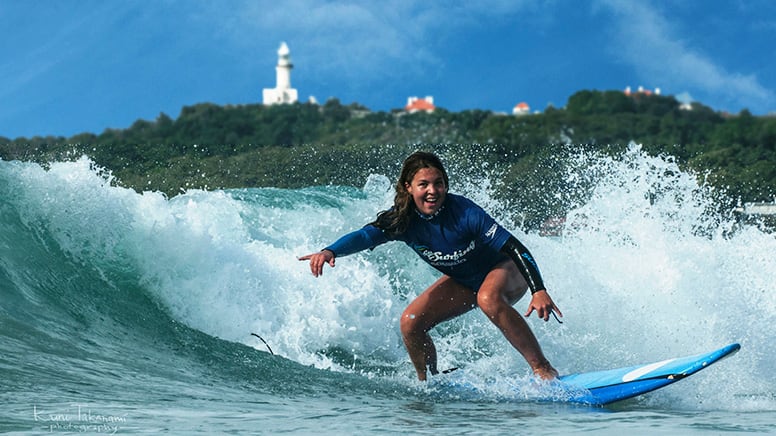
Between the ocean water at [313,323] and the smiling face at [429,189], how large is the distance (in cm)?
107

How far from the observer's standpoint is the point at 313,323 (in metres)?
8.50

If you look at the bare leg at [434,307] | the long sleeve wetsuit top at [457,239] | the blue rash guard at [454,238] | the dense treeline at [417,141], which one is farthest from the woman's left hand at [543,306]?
the dense treeline at [417,141]

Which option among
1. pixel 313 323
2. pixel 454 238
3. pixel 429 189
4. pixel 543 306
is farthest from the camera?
pixel 313 323

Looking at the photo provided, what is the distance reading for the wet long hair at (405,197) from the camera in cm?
589

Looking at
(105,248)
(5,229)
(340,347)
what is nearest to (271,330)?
(340,347)

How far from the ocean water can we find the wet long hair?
0.96m

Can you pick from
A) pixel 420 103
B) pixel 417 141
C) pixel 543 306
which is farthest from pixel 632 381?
pixel 420 103

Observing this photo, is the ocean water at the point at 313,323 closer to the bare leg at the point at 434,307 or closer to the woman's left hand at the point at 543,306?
the bare leg at the point at 434,307

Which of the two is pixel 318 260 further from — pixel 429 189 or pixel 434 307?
pixel 434 307

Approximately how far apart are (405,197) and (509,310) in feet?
2.76

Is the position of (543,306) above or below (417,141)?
below

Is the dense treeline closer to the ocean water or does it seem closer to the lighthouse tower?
the ocean water

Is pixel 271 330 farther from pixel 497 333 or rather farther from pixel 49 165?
pixel 49 165

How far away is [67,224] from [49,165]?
0.77 m
